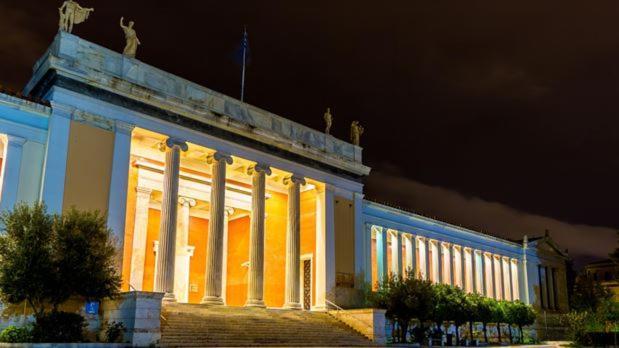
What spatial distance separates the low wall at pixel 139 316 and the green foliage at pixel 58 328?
1.37m

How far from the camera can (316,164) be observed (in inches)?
1272

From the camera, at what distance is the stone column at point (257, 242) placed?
89.2 feet

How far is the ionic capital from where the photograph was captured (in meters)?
30.8

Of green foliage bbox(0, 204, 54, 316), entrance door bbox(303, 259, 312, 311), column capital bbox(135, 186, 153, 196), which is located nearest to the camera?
green foliage bbox(0, 204, 54, 316)

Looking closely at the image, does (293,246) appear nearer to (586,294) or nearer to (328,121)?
(328,121)

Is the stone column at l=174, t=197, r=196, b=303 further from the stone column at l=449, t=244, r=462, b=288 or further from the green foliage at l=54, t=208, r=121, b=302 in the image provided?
the stone column at l=449, t=244, r=462, b=288

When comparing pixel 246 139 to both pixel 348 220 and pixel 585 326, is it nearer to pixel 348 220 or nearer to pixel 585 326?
pixel 348 220

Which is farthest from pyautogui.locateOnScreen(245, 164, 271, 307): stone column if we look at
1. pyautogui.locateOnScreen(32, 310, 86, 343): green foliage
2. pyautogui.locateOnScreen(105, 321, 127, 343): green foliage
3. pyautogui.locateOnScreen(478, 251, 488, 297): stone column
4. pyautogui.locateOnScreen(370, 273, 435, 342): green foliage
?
pyautogui.locateOnScreen(478, 251, 488, 297): stone column

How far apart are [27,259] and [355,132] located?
73.1 feet

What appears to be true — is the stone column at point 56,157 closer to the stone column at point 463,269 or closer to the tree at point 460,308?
the tree at point 460,308

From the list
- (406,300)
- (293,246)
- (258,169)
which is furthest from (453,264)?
(258,169)

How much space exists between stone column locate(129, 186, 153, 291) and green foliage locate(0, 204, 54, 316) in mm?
10266

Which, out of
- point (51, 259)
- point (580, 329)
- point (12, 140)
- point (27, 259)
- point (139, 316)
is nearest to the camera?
point (27, 259)

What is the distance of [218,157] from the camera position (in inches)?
1073
